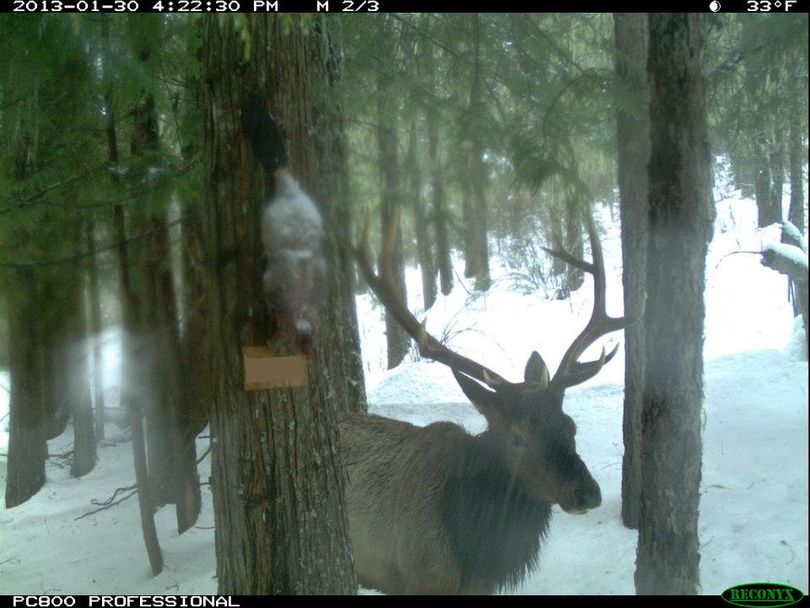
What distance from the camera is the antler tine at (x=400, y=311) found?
9.46 ft

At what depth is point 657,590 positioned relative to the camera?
2.77 m

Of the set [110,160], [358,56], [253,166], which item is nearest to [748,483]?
[253,166]

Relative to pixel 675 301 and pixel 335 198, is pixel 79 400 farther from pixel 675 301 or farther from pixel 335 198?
pixel 675 301

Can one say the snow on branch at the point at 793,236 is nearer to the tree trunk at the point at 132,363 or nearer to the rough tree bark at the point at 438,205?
the rough tree bark at the point at 438,205

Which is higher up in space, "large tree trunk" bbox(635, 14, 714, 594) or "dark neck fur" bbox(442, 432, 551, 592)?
"large tree trunk" bbox(635, 14, 714, 594)

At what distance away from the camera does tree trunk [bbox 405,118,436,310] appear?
9.50 ft

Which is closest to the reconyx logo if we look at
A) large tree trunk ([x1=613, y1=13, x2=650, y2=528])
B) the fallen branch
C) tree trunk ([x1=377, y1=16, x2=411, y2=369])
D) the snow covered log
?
large tree trunk ([x1=613, y1=13, x2=650, y2=528])

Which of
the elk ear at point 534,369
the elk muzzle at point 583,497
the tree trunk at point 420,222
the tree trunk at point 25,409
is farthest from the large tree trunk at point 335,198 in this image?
the tree trunk at point 25,409

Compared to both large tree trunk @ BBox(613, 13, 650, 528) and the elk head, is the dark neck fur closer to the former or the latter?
the elk head

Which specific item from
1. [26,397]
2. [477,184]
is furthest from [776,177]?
[26,397]

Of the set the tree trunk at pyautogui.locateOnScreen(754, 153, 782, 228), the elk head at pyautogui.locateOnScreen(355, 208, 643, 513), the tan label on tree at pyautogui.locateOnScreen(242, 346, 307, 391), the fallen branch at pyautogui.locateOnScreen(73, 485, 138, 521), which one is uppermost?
the tree trunk at pyautogui.locateOnScreen(754, 153, 782, 228)

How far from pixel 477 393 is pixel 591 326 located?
0.61 m

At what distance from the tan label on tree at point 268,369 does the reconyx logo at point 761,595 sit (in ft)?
5.90

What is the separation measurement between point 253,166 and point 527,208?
1.14 metres
